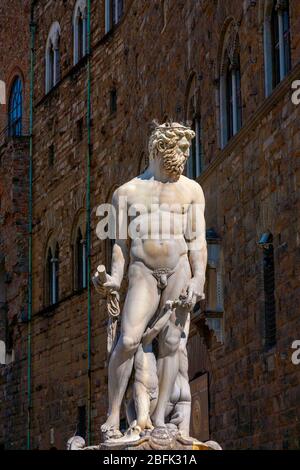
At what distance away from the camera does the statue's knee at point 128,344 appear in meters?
11.5

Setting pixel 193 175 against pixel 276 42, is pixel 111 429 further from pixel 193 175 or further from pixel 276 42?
pixel 193 175

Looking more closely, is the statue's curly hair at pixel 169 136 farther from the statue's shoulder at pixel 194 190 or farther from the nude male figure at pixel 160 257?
the statue's shoulder at pixel 194 190

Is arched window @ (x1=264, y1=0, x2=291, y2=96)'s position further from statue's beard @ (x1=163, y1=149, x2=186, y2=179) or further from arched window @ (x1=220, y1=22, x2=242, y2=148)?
statue's beard @ (x1=163, y1=149, x2=186, y2=179)

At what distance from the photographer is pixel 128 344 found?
11531 mm

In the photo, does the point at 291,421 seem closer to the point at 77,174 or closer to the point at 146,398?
the point at 146,398

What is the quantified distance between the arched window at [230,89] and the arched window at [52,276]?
1286cm

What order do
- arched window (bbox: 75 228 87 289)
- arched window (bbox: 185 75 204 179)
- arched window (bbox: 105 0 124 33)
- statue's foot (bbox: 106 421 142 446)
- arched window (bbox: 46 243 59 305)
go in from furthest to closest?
arched window (bbox: 46 243 59 305) → arched window (bbox: 75 228 87 289) → arched window (bbox: 105 0 124 33) → arched window (bbox: 185 75 204 179) → statue's foot (bbox: 106 421 142 446)

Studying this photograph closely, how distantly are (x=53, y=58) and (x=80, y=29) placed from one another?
210cm

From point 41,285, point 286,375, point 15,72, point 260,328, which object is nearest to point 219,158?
point 260,328

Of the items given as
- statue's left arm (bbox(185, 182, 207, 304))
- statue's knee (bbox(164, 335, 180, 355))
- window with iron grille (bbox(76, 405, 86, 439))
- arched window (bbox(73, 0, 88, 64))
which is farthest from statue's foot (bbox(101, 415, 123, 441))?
arched window (bbox(73, 0, 88, 64))

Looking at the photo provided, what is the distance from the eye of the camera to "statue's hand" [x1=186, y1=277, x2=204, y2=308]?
11594 mm

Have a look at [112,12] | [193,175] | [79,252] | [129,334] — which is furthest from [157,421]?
[79,252]

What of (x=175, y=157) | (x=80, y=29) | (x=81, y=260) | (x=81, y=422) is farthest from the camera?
(x=80, y=29)

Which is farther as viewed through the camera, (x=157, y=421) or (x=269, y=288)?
(x=269, y=288)
